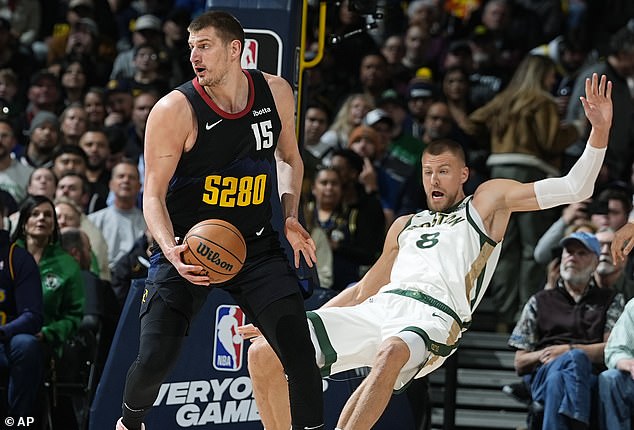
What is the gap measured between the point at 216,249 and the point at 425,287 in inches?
61.2

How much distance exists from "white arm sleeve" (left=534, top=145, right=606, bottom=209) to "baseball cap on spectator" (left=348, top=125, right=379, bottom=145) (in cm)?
474

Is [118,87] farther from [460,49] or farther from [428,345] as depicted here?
[428,345]

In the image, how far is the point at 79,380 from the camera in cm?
864

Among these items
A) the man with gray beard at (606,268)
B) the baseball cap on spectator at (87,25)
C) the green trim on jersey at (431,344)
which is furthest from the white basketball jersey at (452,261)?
the baseball cap on spectator at (87,25)

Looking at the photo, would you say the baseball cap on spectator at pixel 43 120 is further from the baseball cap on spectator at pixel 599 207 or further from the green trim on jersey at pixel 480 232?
the green trim on jersey at pixel 480 232

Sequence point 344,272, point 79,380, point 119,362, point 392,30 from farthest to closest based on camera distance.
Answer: point 392,30 < point 344,272 < point 79,380 < point 119,362

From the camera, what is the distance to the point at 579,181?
6.81m

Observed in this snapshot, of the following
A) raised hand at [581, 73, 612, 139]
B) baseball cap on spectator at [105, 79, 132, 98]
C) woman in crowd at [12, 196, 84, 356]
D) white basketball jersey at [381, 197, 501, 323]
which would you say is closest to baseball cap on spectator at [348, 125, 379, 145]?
baseball cap on spectator at [105, 79, 132, 98]

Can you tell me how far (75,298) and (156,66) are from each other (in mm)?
4816

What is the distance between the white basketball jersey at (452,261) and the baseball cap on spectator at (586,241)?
1.60 metres

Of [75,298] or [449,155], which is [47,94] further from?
[449,155]

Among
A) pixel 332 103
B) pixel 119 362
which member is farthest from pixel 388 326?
pixel 332 103

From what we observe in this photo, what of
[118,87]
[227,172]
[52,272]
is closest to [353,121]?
[118,87]

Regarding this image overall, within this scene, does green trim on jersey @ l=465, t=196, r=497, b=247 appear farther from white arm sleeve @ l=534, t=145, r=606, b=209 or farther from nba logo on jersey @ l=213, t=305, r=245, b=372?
nba logo on jersey @ l=213, t=305, r=245, b=372
